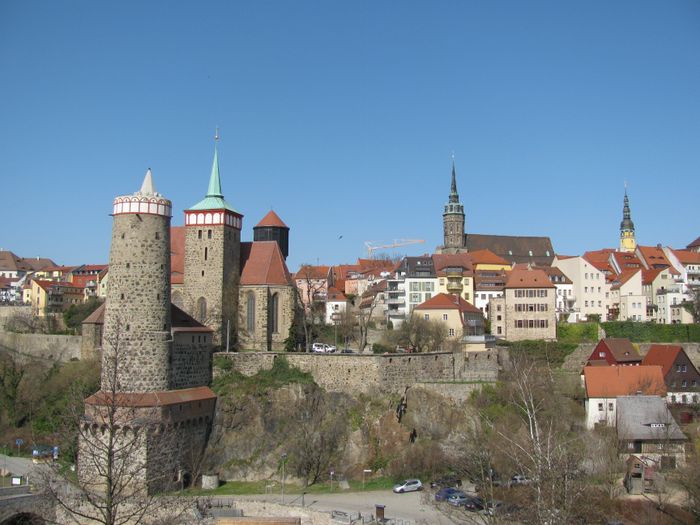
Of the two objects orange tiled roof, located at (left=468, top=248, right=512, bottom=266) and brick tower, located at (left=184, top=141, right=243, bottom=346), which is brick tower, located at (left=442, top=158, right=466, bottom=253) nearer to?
orange tiled roof, located at (left=468, top=248, right=512, bottom=266)

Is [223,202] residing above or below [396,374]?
above

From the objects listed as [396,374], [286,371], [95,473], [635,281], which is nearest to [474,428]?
[396,374]

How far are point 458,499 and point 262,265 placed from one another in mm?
22569

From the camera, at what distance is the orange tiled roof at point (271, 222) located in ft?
213

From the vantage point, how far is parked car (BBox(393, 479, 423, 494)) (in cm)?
3850

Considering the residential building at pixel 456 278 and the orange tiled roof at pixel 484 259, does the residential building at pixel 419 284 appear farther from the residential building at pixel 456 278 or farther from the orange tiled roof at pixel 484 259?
the orange tiled roof at pixel 484 259

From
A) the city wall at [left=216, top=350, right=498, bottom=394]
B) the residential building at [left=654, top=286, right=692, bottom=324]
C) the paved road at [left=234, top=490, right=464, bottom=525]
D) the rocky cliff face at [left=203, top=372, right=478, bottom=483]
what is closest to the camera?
the paved road at [left=234, top=490, right=464, bottom=525]

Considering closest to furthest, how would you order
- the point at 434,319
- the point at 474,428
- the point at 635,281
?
1. the point at 474,428
2. the point at 434,319
3. the point at 635,281

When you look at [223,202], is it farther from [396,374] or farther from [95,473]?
[95,473]

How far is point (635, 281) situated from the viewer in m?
70.8

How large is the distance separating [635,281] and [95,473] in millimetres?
51039

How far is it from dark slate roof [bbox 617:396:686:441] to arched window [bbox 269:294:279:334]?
21.6 metres

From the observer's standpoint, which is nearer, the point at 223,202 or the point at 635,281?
the point at 223,202

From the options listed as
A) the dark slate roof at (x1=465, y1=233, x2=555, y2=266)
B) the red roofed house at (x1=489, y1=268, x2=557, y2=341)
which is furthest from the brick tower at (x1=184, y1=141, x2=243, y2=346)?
the dark slate roof at (x1=465, y1=233, x2=555, y2=266)
